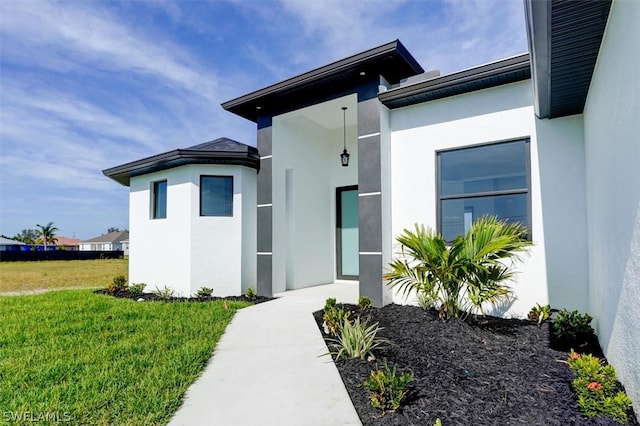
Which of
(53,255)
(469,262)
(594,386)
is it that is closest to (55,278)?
(469,262)

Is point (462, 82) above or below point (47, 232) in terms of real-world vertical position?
above

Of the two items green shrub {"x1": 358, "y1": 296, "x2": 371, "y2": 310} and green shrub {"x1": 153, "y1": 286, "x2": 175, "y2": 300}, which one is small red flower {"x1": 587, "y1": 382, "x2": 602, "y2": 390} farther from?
green shrub {"x1": 153, "y1": 286, "x2": 175, "y2": 300}

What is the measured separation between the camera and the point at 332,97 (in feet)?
24.8

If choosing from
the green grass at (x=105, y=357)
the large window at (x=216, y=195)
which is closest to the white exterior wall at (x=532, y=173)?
the green grass at (x=105, y=357)

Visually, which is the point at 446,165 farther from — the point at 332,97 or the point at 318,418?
the point at 318,418

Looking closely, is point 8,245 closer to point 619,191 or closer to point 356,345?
point 356,345

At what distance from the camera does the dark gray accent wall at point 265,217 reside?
27.2 ft

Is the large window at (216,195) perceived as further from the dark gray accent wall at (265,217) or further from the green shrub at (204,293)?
the green shrub at (204,293)

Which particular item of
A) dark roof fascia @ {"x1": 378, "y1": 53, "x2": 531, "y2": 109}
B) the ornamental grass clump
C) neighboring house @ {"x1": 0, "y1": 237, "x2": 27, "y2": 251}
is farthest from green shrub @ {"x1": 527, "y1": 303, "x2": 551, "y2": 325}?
neighboring house @ {"x1": 0, "y1": 237, "x2": 27, "y2": 251}

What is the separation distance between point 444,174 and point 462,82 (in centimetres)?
162

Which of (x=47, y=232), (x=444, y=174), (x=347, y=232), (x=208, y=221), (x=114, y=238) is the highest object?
(x=444, y=174)

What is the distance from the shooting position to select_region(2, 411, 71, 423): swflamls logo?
2.73 metres

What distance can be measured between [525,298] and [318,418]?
14.1 ft

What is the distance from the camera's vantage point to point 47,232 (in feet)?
190
